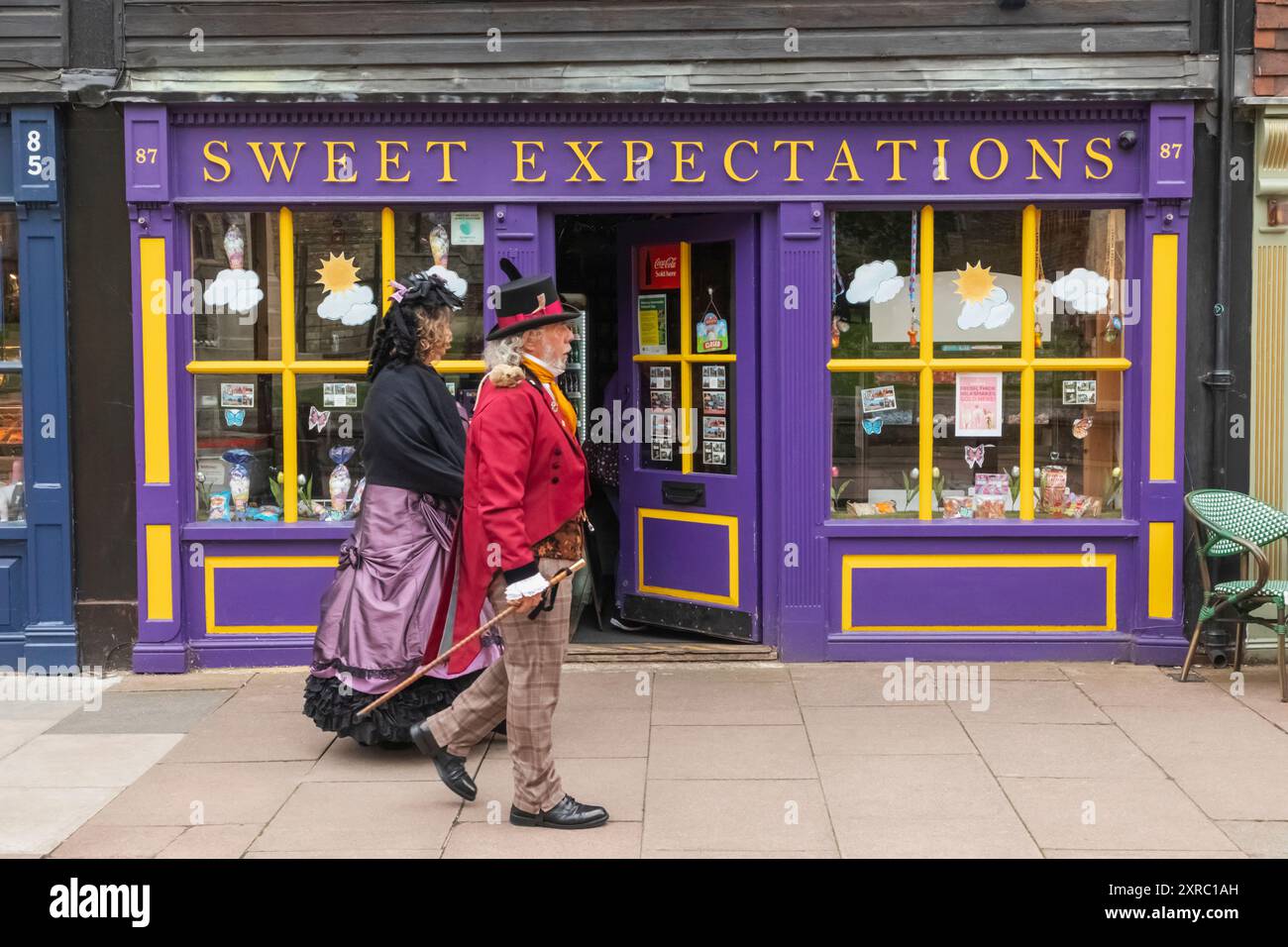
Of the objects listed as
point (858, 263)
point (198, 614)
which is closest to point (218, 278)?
point (198, 614)

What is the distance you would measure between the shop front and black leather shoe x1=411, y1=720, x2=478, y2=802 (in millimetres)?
2675

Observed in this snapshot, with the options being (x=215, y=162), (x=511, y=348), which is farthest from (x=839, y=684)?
(x=215, y=162)

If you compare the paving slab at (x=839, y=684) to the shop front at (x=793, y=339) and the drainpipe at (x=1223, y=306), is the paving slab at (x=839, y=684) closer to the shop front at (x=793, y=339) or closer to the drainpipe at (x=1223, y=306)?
the shop front at (x=793, y=339)

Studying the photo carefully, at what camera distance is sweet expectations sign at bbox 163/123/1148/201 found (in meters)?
7.93

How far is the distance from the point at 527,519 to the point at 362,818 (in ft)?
4.54

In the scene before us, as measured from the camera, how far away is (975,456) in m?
8.23

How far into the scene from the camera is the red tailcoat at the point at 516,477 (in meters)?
5.09

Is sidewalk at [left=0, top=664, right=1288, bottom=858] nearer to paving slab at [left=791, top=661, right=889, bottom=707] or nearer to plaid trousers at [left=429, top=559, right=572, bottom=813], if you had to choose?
paving slab at [left=791, top=661, right=889, bottom=707]

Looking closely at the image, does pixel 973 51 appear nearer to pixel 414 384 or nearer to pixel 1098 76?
pixel 1098 76

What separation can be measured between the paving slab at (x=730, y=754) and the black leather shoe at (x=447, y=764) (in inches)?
34.6

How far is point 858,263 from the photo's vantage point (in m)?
8.12

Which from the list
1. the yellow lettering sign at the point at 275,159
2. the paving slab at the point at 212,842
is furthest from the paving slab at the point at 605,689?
the yellow lettering sign at the point at 275,159

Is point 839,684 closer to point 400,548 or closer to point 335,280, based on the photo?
point 400,548

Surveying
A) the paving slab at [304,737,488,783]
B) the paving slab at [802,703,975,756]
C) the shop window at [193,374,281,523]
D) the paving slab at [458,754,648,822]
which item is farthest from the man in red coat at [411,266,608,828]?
the shop window at [193,374,281,523]
